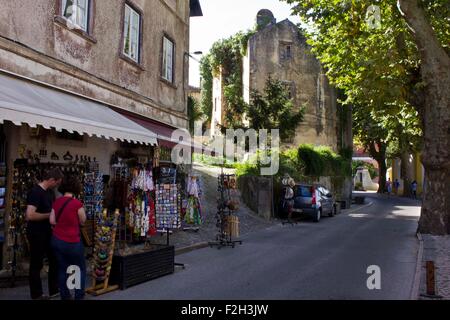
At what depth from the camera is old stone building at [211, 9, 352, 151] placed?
35.5 metres

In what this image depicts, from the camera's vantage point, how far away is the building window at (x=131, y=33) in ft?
40.8

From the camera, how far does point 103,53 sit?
11156 mm

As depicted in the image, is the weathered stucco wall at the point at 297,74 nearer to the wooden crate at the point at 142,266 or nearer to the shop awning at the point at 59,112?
the shop awning at the point at 59,112

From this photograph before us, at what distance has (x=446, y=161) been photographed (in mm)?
14805

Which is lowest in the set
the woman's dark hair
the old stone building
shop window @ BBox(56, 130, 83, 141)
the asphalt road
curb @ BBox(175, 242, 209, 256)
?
the asphalt road

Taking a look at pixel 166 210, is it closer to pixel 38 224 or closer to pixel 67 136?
pixel 67 136

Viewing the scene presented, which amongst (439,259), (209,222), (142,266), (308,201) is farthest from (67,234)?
(308,201)

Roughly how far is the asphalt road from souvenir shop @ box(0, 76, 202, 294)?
0.47 meters

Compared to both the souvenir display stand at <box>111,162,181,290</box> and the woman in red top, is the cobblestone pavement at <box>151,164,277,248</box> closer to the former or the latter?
the souvenir display stand at <box>111,162,181,290</box>

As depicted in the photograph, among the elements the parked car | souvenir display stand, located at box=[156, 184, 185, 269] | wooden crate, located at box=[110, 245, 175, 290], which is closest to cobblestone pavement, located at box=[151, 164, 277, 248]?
the parked car

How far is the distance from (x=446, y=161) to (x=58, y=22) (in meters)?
12.0

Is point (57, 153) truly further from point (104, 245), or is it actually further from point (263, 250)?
point (263, 250)

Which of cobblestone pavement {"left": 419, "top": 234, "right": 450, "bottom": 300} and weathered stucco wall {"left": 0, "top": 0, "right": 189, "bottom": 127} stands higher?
weathered stucco wall {"left": 0, "top": 0, "right": 189, "bottom": 127}
